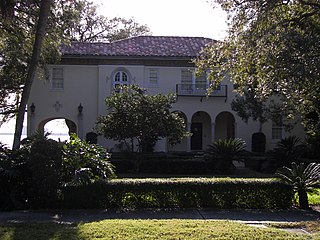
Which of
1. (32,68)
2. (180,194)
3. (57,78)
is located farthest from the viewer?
(57,78)

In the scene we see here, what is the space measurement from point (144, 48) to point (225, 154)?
9982mm

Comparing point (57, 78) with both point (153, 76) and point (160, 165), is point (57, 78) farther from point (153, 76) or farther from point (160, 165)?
point (160, 165)

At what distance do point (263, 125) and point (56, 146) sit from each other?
20769 millimetres

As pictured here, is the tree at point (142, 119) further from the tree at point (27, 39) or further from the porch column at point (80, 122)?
the porch column at point (80, 122)

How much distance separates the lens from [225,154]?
22891mm

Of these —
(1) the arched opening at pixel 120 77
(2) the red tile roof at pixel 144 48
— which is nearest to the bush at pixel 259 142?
(2) the red tile roof at pixel 144 48

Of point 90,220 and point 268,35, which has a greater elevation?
point 268,35

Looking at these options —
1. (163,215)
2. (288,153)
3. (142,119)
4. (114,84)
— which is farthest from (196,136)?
(163,215)

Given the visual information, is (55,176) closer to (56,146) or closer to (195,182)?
(56,146)

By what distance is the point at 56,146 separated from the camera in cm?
1105

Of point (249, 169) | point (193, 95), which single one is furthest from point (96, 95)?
point (249, 169)

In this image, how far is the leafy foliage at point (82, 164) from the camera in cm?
1108

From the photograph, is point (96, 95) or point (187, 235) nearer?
point (187, 235)

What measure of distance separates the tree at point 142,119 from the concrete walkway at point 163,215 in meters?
10.4
